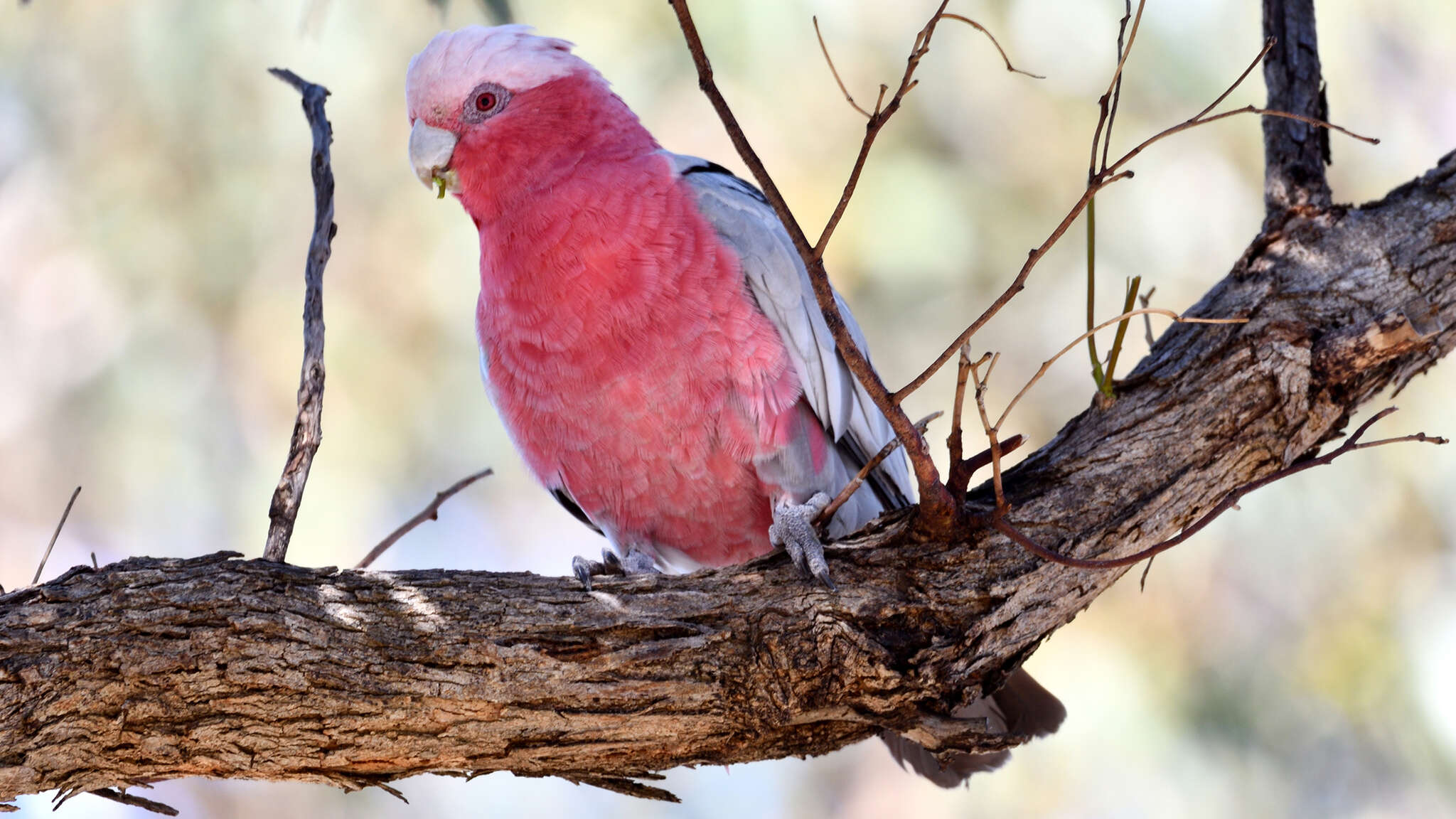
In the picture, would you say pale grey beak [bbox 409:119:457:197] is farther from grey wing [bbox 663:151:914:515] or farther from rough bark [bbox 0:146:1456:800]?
rough bark [bbox 0:146:1456:800]

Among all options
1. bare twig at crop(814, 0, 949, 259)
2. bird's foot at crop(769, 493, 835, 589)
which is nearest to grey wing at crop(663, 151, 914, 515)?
bird's foot at crop(769, 493, 835, 589)

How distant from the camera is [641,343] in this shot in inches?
118

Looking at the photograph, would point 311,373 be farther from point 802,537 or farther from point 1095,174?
point 1095,174

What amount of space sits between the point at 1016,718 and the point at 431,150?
2.24 m

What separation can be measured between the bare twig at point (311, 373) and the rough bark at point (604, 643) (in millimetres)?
140

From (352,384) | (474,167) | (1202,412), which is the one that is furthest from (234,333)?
(1202,412)

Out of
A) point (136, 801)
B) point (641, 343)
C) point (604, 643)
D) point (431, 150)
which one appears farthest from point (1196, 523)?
point (431, 150)

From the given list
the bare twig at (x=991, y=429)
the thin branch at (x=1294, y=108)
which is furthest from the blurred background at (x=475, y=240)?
the bare twig at (x=991, y=429)

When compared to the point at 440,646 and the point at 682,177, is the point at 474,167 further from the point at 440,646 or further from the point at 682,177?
the point at 440,646

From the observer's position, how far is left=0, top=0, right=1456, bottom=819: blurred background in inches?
243

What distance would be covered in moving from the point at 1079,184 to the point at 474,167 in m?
4.44

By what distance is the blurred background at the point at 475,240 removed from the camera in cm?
617

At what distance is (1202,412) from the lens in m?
2.72

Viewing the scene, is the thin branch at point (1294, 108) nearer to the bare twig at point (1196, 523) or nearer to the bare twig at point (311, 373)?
the bare twig at point (1196, 523)
